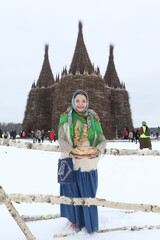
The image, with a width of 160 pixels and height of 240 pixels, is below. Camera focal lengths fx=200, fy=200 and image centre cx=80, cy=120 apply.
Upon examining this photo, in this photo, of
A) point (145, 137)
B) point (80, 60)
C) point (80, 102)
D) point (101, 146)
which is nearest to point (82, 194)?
point (101, 146)

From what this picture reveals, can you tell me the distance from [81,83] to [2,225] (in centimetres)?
1909

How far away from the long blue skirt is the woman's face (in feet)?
2.47

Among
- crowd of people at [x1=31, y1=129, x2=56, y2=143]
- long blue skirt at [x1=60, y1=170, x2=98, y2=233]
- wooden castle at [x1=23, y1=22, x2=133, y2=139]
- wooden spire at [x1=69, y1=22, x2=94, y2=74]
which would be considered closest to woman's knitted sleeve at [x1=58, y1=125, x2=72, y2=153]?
long blue skirt at [x1=60, y1=170, x2=98, y2=233]

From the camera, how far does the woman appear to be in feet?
7.51

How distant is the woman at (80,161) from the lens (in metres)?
2.29

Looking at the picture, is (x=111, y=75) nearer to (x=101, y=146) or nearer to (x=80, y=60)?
(x=80, y=60)

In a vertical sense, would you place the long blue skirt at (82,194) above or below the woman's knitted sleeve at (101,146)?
below

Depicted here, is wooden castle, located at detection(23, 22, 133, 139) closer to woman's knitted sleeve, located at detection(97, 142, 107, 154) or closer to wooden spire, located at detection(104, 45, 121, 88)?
wooden spire, located at detection(104, 45, 121, 88)

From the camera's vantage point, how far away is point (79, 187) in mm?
2312

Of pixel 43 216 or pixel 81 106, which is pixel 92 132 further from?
pixel 43 216

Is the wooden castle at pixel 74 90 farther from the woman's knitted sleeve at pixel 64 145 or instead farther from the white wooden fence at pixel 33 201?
the white wooden fence at pixel 33 201

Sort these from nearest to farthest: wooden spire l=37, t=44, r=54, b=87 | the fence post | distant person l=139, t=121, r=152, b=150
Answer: the fence post
distant person l=139, t=121, r=152, b=150
wooden spire l=37, t=44, r=54, b=87

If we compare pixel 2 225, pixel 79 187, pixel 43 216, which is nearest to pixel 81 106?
pixel 79 187

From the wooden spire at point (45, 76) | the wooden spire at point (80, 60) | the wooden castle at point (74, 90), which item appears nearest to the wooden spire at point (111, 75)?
the wooden castle at point (74, 90)
